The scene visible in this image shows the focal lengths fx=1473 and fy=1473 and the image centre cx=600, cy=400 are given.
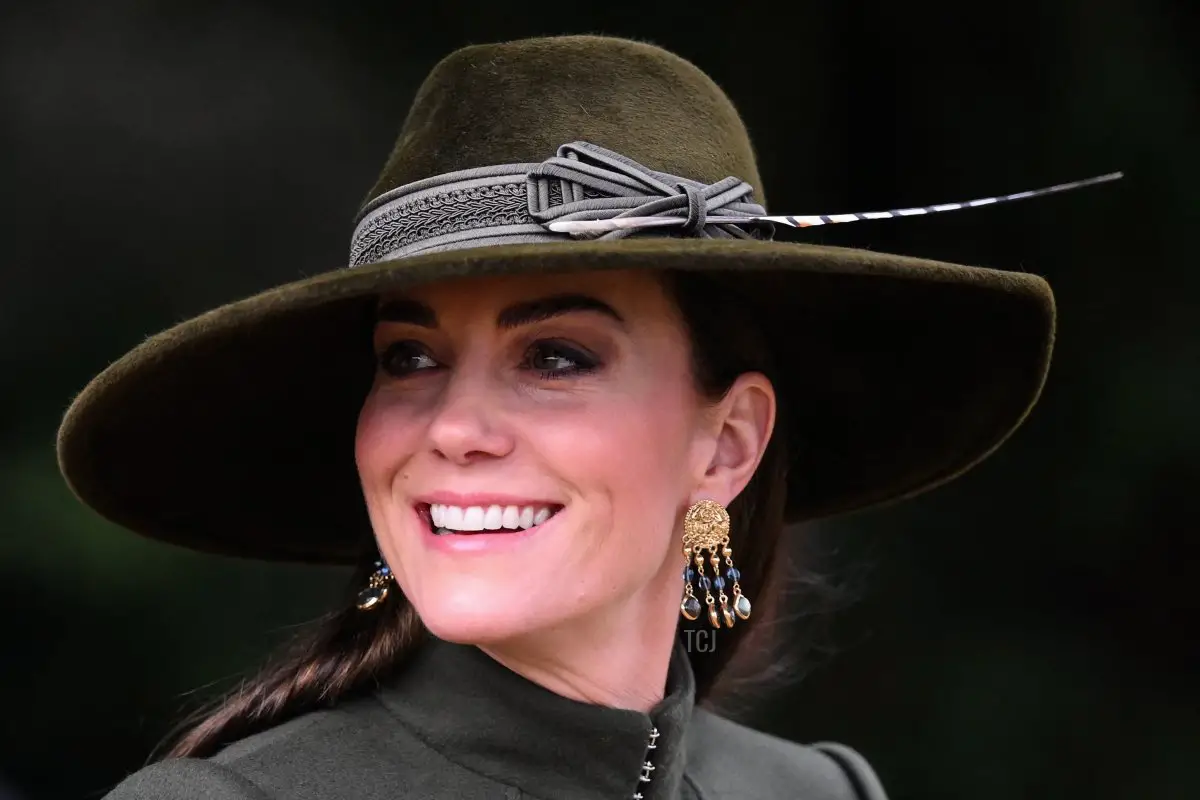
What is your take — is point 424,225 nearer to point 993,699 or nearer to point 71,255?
point 71,255

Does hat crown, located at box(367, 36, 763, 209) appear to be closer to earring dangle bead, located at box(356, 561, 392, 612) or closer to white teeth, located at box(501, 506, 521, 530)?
white teeth, located at box(501, 506, 521, 530)

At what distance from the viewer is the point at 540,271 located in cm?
163

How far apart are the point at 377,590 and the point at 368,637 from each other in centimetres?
7

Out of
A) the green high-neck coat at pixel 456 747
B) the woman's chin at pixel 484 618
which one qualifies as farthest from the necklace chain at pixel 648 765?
the woman's chin at pixel 484 618

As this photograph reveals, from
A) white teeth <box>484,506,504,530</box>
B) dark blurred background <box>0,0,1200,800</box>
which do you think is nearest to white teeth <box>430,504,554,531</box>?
white teeth <box>484,506,504,530</box>

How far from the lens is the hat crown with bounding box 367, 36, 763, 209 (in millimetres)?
1853

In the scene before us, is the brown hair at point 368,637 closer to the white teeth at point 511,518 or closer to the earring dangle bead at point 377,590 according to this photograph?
the earring dangle bead at point 377,590

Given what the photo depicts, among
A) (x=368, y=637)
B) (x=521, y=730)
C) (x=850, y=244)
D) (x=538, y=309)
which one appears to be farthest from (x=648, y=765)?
(x=850, y=244)

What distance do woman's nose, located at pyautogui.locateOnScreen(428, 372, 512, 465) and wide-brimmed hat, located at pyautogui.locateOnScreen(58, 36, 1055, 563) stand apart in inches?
7.1

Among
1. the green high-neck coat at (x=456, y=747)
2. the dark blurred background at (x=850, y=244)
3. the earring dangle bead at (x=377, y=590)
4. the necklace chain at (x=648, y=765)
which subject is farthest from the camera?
the dark blurred background at (x=850, y=244)

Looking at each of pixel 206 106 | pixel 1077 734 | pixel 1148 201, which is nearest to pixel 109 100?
pixel 206 106

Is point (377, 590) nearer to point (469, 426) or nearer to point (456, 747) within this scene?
point (456, 747)

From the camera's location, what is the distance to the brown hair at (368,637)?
6.43 feet

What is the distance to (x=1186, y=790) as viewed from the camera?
355cm
